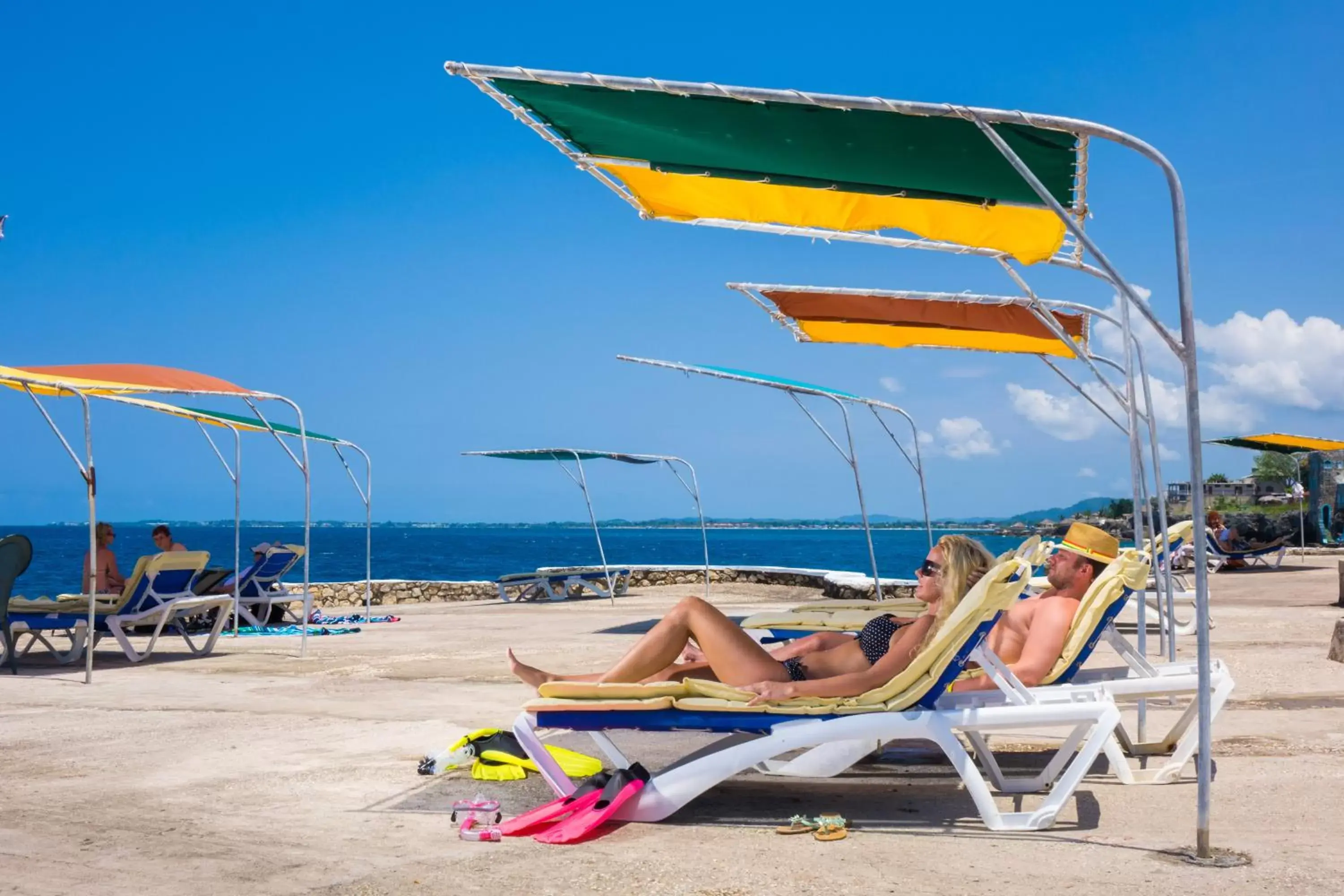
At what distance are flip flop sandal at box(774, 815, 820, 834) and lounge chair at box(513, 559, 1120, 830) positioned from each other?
0.78 feet

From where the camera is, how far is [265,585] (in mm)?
13656

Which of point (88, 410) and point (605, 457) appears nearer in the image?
point (88, 410)

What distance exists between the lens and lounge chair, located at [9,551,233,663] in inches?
367

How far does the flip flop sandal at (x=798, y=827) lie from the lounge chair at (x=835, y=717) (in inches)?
9.4

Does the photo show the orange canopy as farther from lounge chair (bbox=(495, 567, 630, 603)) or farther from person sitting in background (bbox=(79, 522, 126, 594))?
lounge chair (bbox=(495, 567, 630, 603))

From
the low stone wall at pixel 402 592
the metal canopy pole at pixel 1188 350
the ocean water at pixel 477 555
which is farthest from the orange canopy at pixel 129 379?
→ the ocean water at pixel 477 555

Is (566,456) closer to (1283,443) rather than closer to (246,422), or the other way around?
(246,422)

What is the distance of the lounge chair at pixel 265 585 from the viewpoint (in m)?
13.2

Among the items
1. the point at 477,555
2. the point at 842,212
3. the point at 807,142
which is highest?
the point at 842,212

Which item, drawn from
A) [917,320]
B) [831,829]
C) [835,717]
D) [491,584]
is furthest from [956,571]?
[491,584]

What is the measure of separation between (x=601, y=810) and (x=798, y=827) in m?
0.66

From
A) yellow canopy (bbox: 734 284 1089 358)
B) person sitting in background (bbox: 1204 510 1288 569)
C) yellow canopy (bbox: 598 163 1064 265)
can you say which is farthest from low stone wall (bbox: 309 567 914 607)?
yellow canopy (bbox: 598 163 1064 265)

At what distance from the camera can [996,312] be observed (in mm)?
8008

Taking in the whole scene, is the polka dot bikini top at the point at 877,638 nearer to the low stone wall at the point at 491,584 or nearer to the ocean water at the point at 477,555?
the low stone wall at the point at 491,584
